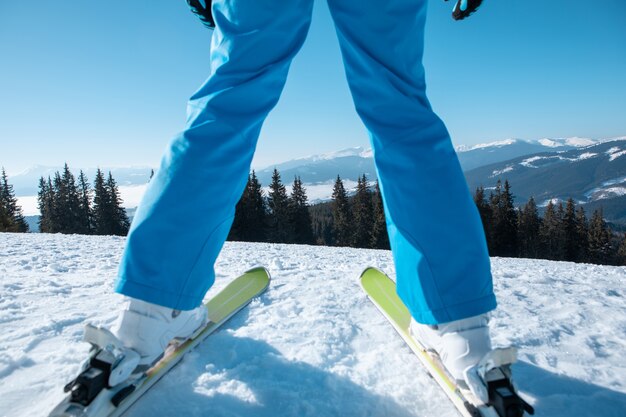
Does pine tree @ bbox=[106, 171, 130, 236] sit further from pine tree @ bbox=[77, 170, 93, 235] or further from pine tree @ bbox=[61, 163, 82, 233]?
pine tree @ bbox=[61, 163, 82, 233]

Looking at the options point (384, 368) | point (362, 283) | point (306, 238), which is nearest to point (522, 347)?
point (384, 368)

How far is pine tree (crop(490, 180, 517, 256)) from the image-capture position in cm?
3409

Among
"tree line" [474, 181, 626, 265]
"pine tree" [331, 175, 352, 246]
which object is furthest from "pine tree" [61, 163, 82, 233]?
"tree line" [474, 181, 626, 265]

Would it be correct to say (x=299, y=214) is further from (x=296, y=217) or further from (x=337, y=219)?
(x=337, y=219)

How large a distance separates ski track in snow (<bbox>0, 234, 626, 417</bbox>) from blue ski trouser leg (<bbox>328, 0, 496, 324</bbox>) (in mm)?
335

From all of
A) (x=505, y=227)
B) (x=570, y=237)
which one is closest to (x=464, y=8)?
(x=505, y=227)

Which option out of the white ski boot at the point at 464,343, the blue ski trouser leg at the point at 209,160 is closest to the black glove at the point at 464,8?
the blue ski trouser leg at the point at 209,160

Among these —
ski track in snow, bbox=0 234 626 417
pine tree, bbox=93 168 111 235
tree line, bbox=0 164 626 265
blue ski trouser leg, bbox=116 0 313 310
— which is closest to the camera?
blue ski trouser leg, bbox=116 0 313 310

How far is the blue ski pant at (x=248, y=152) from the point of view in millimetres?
930

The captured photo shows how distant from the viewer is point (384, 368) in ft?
3.99

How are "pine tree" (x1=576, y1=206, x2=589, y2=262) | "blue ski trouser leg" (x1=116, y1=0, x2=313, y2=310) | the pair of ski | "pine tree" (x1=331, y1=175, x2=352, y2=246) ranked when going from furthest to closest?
"pine tree" (x1=576, y1=206, x2=589, y2=262), "pine tree" (x1=331, y1=175, x2=352, y2=246), "blue ski trouser leg" (x1=116, y1=0, x2=313, y2=310), the pair of ski

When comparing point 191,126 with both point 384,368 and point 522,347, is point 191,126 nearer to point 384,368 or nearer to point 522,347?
point 384,368

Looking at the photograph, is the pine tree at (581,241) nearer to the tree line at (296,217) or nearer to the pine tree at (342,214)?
the tree line at (296,217)

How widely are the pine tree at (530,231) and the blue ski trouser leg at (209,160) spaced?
43303mm
